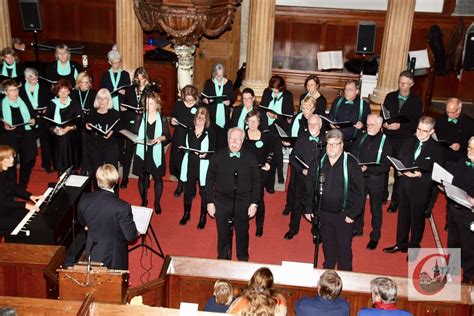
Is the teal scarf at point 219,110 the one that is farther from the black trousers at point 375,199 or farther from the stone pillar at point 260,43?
the black trousers at point 375,199

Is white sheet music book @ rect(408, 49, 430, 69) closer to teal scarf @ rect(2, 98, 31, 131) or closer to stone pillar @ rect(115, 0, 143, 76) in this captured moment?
stone pillar @ rect(115, 0, 143, 76)

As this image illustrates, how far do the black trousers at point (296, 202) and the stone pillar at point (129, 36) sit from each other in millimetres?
3644

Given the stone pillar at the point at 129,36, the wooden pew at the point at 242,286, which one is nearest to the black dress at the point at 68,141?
the stone pillar at the point at 129,36

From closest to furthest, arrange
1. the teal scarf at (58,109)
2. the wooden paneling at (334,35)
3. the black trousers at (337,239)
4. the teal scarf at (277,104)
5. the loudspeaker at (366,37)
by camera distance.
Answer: the black trousers at (337,239) → the teal scarf at (58,109) → the teal scarf at (277,104) → the loudspeaker at (366,37) → the wooden paneling at (334,35)

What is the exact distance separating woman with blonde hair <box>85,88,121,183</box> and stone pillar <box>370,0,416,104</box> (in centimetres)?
413

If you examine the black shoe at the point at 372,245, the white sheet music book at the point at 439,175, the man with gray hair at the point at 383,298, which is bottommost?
the black shoe at the point at 372,245

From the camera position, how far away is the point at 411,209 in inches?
273

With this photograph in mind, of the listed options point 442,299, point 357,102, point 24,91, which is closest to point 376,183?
point 357,102

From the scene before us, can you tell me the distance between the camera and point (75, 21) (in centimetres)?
Answer: 1306

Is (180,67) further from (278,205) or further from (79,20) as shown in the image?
(79,20)

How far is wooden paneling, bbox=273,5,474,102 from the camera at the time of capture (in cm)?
1202

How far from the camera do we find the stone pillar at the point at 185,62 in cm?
927

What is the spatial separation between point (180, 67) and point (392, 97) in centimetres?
321

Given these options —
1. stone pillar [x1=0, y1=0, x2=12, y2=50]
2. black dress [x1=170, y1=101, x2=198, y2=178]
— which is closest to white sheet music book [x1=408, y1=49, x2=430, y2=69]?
black dress [x1=170, y1=101, x2=198, y2=178]
